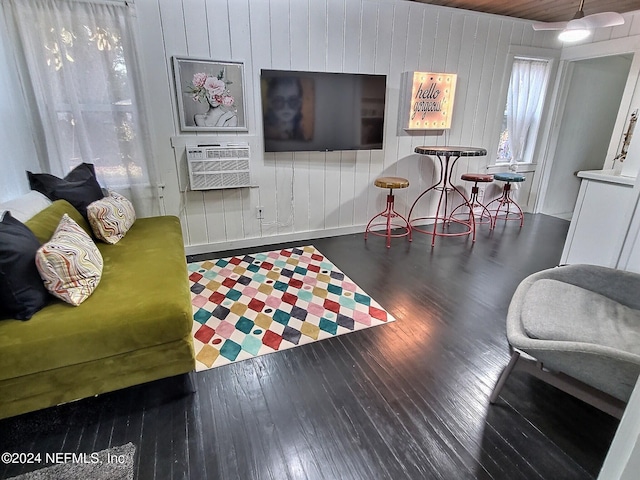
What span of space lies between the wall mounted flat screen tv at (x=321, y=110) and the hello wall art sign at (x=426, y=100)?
334 millimetres

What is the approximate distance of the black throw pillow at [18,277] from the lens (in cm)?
139

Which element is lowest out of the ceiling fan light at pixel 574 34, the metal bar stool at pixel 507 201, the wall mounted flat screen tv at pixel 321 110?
the metal bar stool at pixel 507 201

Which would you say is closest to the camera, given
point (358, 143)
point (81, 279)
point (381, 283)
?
point (81, 279)

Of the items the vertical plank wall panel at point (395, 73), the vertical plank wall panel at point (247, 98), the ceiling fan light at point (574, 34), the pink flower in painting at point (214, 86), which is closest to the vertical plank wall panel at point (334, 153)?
the vertical plank wall panel at point (395, 73)

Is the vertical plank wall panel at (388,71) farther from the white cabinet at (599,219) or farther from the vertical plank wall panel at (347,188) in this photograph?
the white cabinet at (599,219)

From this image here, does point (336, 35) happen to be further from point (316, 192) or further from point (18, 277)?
point (18, 277)

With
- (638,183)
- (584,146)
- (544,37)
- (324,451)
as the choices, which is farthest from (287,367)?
(584,146)

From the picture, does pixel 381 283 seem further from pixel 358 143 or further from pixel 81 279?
pixel 81 279

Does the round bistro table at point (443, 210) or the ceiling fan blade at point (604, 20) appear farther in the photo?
the round bistro table at point (443, 210)

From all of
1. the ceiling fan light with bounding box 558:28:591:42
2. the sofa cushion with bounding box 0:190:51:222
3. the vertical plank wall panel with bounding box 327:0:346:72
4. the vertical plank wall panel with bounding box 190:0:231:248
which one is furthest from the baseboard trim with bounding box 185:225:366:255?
Result: the ceiling fan light with bounding box 558:28:591:42

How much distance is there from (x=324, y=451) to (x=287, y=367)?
559 mm

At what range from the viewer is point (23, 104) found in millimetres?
2504

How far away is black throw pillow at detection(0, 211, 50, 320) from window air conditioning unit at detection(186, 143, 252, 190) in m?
1.73

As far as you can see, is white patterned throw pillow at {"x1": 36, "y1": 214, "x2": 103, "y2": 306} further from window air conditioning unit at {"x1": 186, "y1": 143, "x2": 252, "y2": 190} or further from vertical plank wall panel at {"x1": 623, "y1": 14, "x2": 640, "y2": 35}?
vertical plank wall panel at {"x1": 623, "y1": 14, "x2": 640, "y2": 35}
